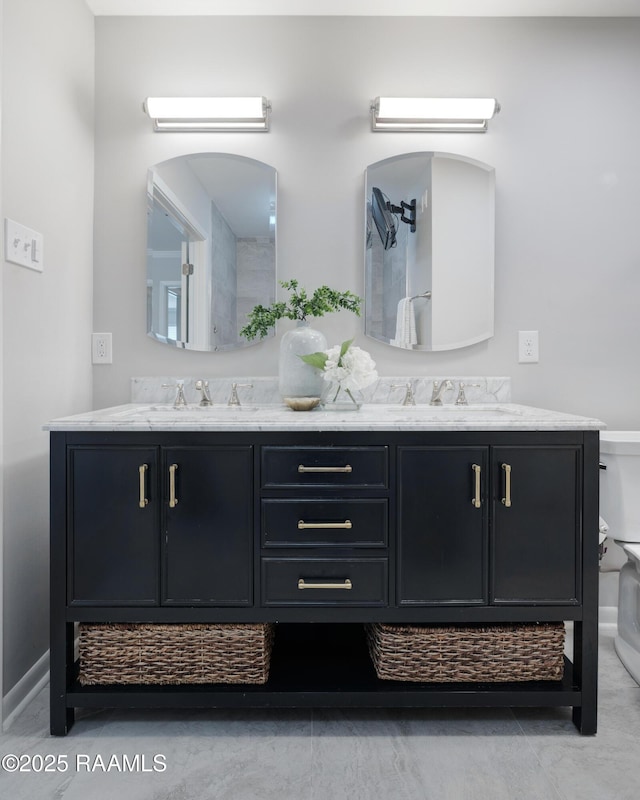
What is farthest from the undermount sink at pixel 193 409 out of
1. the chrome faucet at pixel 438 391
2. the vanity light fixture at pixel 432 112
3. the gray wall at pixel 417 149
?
the vanity light fixture at pixel 432 112

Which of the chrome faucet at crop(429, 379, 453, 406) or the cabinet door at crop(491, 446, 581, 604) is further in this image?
the chrome faucet at crop(429, 379, 453, 406)

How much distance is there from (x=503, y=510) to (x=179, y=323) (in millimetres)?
1318

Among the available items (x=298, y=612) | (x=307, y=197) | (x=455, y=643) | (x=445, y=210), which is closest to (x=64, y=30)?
(x=307, y=197)

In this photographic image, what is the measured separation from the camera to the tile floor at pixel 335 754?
126cm

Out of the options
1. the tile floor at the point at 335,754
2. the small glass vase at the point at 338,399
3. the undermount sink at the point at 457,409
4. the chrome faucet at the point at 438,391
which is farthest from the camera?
the chrome faucet at the point at 438,391

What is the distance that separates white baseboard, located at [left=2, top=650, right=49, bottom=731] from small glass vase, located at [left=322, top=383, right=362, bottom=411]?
1213 millimetres

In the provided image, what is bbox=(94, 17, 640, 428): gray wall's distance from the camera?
2.02 m

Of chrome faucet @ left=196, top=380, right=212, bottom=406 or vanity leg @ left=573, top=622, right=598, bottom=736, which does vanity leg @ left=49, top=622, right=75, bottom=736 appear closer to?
chrome faucet @ left=196, top=380, right=212, bottom=406

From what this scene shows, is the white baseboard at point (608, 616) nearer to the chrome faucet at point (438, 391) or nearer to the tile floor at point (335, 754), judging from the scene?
the tile floor at point (335, 754)

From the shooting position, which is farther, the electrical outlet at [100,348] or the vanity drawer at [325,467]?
the electrical outlet at [100,348]

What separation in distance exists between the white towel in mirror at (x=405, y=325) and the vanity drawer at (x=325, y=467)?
693mm

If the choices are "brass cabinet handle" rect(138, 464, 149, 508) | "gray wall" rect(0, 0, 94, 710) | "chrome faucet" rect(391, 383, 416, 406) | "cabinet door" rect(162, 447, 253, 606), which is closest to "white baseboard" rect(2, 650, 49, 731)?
"gray wall" rect(0, 0, 94, 710)

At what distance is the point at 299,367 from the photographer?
1806 millimetres

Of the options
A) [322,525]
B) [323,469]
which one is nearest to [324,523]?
[322,525]
